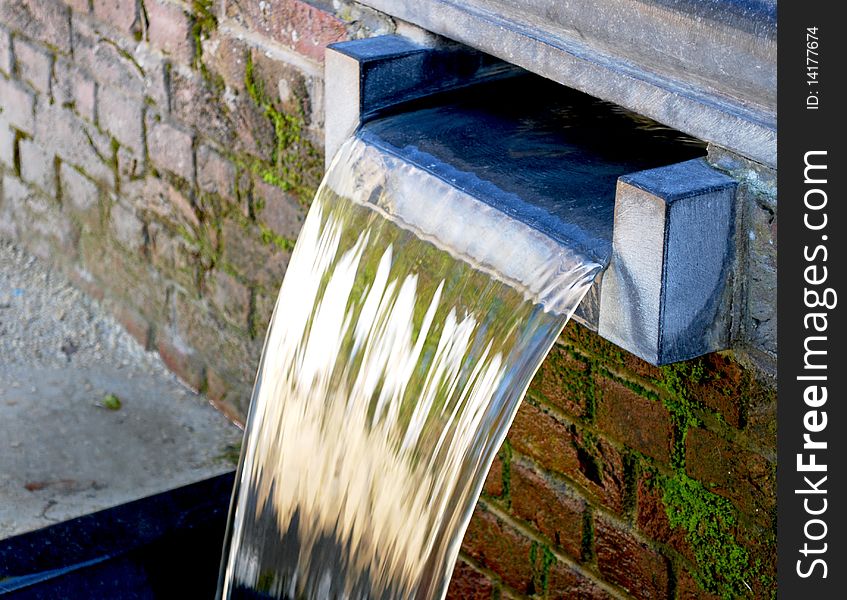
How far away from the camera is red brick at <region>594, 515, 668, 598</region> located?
2332 millimetres

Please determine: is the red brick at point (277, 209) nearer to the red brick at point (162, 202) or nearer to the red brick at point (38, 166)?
the red brick at point (162, 202)

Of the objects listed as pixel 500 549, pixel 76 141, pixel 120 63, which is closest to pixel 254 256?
pixel 120 63

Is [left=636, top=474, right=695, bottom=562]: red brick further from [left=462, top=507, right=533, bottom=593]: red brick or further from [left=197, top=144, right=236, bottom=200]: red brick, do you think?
[left=197, top=144, right=236, bottom=200]: red brick

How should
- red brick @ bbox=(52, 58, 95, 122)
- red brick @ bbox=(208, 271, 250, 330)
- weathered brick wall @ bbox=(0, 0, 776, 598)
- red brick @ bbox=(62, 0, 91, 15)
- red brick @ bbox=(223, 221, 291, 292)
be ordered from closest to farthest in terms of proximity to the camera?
weathered brick wall @ bbox=(0, 0, 776, 598), red brick @ bbox=(223, 221, 291, 292), red brick @ bbox=(208, 271, 250, 330), red brick @ bbox=(62, 0, 91, 15), red brick @ bbox=(52, 58, 95, 122)

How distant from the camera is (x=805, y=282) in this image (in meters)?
1.74

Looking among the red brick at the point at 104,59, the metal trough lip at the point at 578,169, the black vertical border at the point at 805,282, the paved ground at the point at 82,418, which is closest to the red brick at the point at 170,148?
the red brick at the point at 104,59

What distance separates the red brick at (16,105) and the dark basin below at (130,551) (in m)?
2.04

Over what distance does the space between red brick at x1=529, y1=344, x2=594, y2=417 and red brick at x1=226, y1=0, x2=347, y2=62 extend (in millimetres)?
850

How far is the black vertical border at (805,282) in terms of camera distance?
1.65 meters

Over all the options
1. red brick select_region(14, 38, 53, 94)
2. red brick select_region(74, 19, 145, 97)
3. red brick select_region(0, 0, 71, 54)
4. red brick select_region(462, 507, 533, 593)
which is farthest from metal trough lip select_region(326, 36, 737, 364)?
red brick select_region(14, 38, 53, 94)

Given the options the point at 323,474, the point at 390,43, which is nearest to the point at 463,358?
the point at 323,474

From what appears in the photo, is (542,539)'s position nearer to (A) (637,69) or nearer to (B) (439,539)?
(B) (439,539)

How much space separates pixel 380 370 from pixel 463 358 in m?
0.25

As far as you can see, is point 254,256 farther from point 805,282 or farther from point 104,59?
point 805,282
